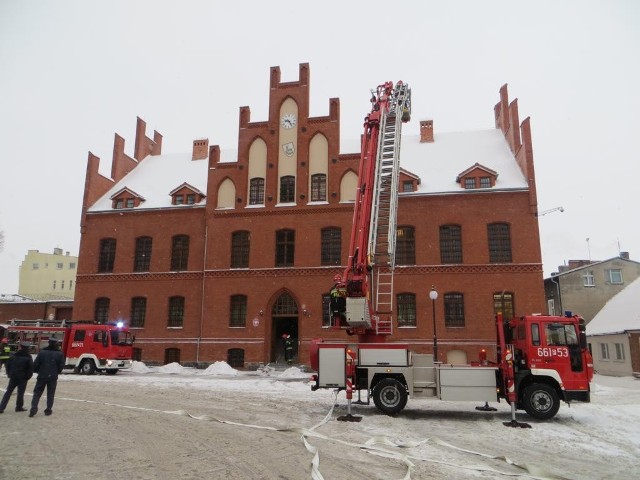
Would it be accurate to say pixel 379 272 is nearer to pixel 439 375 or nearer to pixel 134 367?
pixel 439 375

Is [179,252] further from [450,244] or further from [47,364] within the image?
[47,364]

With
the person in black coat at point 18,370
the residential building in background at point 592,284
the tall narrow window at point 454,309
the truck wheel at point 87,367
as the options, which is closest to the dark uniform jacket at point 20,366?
the person in black coat at point 18,370

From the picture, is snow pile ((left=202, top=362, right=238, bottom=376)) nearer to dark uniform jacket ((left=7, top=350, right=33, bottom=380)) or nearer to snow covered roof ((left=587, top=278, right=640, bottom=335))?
dark uniform jacket ((left=7, top=350, right=33, bottom=380))

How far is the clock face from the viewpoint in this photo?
1155 inches

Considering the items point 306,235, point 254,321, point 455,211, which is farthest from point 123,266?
point 455,211

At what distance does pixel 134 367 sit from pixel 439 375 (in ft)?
64.7

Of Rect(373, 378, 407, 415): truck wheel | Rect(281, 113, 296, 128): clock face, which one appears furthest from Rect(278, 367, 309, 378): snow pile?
Rect(281, 113, 296, 128): clock face

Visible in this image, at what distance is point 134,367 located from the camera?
2623 centimetres

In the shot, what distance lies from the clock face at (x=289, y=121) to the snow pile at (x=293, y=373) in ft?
48.0

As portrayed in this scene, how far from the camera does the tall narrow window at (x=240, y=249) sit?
28.9m

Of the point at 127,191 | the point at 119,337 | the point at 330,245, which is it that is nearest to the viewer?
the point at 119,337

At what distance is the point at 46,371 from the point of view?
35.9 feet

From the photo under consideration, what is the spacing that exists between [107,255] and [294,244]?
13.3 meters

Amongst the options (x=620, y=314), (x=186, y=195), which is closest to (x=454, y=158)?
(x=620, y=314)
